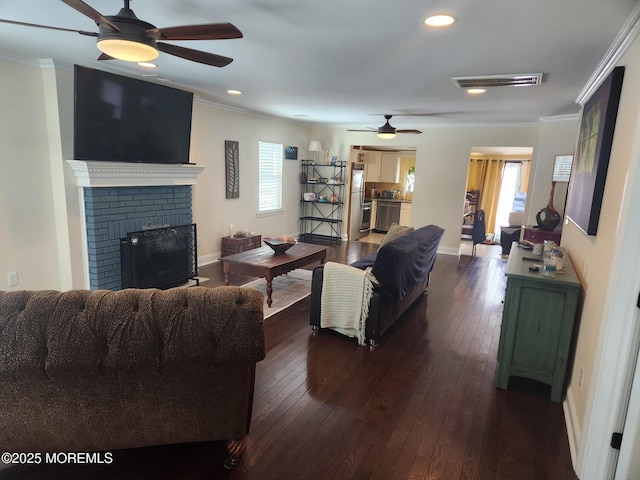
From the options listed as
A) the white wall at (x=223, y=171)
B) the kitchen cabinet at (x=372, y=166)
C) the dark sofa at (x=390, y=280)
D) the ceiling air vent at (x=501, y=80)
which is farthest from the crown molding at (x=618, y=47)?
the kitchen cabinet at (x=372, y=166)

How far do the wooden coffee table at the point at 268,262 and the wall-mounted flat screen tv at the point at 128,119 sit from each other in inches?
57.6

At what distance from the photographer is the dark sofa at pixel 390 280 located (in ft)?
10.6

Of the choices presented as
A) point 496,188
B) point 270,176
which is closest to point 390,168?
point 496,188

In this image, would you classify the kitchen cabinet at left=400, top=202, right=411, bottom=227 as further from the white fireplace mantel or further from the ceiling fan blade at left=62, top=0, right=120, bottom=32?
the ceiling fan blade at left=62, top=0, right=120, bottom=32

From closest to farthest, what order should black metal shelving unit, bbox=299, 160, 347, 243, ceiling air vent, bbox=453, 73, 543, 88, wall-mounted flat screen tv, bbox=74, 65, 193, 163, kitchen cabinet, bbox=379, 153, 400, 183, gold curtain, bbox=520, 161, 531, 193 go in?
ceiling air vent, bbox=453, 73, 543, 88 < wall-mounted flat screen tv, bbox=74, 65, 193, 163 < black metal shelving unit, bbox=299, 160, 347, 243 < gold curtain, bbox=520, 161, 531, 193 < kitchen cabinet, bbox=379, 153, 400, 183

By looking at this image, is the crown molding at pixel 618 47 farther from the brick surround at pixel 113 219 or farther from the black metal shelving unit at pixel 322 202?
the black metal shelving unit at pixel 322 202

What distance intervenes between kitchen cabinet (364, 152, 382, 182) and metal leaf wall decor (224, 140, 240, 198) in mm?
4291

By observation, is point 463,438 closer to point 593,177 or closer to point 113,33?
point 593,177

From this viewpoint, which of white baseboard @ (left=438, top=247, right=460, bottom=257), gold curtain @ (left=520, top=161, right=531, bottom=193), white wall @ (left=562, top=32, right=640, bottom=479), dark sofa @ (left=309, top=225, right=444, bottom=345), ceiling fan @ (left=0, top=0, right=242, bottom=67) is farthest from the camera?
gold curtain @ (left=520, top=161, right=531, bottom=193)

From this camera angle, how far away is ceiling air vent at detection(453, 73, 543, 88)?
342 centimetres

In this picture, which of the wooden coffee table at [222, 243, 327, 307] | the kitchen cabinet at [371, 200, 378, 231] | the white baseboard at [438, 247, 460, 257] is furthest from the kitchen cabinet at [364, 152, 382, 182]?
the wooden coffee table at [222, 243, 327, 307]

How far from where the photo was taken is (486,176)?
9391mm

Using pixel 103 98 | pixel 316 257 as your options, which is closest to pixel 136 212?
pixel 103 98

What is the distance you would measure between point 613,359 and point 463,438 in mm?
902
